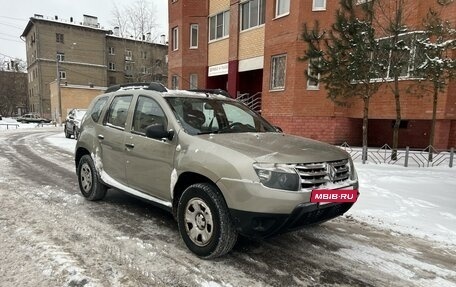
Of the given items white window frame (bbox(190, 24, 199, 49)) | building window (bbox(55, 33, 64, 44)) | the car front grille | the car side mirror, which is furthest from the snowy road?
building window (bbox(55, 33, 64, 44))

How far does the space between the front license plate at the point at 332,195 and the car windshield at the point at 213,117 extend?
4.70ft

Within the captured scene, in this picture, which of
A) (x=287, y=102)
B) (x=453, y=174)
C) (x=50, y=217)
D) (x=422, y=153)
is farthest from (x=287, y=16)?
(x=50, y=217)

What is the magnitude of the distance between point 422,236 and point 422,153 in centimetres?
742

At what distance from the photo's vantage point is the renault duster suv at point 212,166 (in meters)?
3.11

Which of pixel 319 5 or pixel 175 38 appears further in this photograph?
pixel 175 38

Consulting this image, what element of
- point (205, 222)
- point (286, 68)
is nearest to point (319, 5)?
point (286, 68)

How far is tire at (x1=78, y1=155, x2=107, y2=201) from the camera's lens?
5.35 meters

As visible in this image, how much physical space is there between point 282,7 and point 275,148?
44.7 feet

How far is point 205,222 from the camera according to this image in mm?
3523

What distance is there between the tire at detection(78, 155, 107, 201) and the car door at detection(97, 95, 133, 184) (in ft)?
1.25

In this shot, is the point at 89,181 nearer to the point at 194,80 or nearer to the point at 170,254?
the point at 170,254

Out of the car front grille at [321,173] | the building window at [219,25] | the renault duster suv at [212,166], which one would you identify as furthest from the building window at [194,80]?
the car front grille at [321,173]

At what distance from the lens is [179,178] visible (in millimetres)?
3770

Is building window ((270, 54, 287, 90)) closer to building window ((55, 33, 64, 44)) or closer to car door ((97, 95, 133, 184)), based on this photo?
car door ((97, 95, 133, 184))
